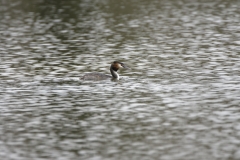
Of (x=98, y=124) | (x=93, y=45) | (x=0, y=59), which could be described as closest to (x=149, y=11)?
(x=93, y=45)

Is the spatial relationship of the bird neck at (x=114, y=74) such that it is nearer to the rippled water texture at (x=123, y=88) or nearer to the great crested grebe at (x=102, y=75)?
the great crested grebe at (x=102, y=75)

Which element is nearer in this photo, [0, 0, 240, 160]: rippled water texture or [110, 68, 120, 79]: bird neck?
[0, 0, 240, 160]: rippled water texture

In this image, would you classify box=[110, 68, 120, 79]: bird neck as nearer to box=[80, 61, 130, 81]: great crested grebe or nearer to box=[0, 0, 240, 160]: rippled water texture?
box=[80, 61, 130, 81]: great crested grebe

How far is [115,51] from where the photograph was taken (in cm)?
2883

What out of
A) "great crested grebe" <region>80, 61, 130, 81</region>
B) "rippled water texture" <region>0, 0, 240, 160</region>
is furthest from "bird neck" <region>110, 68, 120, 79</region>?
"rippled water texture" <region>0, 0, 240, 160</region>

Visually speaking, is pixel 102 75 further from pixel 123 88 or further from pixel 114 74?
pixel 123 88

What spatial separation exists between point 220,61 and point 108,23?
546 inches

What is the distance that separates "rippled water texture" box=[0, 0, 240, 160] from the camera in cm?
1422

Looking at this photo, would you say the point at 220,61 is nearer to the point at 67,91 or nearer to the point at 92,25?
the point at 67,91

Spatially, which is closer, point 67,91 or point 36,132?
point 36,132

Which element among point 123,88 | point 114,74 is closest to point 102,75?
point 114,74

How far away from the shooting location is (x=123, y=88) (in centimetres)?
Answer: 2080

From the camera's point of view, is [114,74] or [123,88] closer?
[123,88]

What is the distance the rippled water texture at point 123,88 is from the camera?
14.2m
